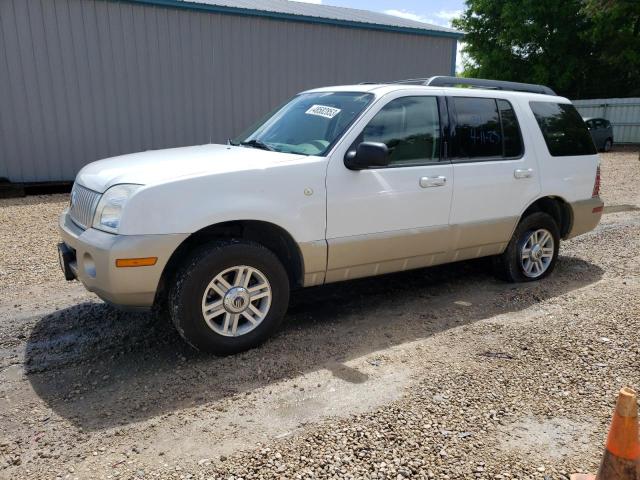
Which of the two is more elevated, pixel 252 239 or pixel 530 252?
pixel 252 239

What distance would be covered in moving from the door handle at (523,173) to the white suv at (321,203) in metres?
0.02

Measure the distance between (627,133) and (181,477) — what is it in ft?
95.8

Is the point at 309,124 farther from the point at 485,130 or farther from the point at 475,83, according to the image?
the point at 475,83

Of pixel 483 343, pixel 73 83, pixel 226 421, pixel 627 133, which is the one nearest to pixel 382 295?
pixel 483 343

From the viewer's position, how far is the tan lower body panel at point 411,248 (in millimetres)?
4277

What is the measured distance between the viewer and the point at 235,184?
372cm

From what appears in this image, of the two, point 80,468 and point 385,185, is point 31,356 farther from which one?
point 385,185

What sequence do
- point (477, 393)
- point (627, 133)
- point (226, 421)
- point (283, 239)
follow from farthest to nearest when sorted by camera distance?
point (627, 133) < point (283, 239) < point (477, 393) < point (226, 421)

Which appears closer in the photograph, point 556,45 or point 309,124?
point 309,124

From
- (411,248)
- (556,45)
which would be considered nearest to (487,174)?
(411,248)

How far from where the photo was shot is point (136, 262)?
3.45 metres

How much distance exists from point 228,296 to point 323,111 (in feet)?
5.99

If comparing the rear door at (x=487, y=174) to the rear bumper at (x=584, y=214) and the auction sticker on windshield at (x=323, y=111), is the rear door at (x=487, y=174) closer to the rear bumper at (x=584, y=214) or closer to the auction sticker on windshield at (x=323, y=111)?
the rear bumper at (x=584, y=214)

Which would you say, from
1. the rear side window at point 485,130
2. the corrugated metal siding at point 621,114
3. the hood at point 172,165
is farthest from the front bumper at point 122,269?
the corrugated metal siding at point 621,114
